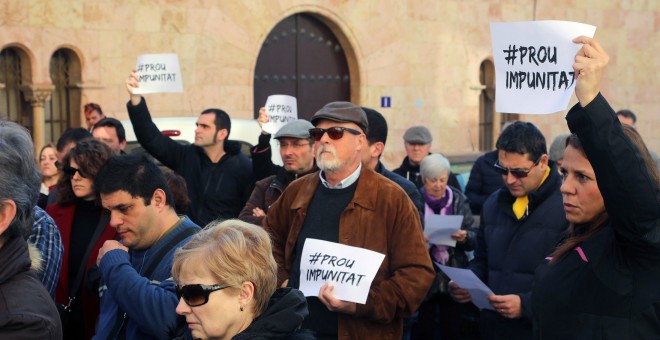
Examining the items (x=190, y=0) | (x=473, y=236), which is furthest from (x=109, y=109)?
(x=473, y=236)

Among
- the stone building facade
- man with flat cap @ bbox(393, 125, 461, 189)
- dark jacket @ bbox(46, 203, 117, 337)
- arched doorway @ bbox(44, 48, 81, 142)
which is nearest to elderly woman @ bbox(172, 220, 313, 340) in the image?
dark jacket @ bbox(46, 203, 117, 337)

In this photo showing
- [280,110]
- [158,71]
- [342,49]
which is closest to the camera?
[158,71]

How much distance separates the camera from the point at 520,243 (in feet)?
18.0

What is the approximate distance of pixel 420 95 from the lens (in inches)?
720

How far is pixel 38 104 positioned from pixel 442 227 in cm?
745

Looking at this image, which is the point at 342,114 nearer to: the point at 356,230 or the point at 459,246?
the point at 356,230

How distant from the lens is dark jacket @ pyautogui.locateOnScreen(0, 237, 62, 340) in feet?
9.32

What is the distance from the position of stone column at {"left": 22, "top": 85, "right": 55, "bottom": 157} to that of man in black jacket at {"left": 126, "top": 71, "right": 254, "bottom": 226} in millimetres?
5410

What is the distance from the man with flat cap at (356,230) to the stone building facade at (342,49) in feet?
28.9

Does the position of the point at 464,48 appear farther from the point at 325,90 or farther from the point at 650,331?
the point at 650,331

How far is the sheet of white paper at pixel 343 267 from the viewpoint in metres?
4.81

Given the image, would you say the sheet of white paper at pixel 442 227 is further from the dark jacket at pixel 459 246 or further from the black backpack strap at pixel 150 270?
the black backpack strap at pixel 150 270

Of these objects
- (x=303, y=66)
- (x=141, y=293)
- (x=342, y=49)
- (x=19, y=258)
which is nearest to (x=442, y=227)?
(x=141, y=293)

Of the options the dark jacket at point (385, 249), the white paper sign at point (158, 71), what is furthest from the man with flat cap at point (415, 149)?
the dark jacket at point (385, 249)
